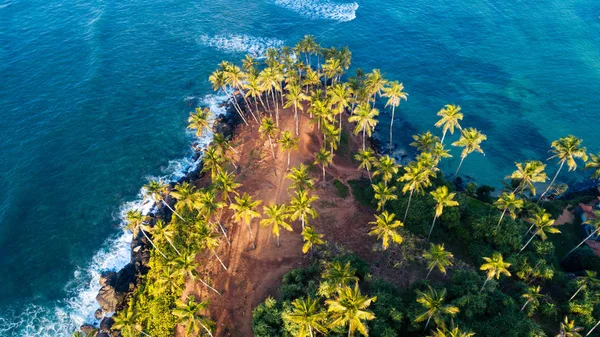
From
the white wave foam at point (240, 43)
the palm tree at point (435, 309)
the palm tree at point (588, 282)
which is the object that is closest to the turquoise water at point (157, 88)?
the white wave foam at point (240, 43)

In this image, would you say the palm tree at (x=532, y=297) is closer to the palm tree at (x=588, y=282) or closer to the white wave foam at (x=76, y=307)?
the palm tree at (x=588, y=282)

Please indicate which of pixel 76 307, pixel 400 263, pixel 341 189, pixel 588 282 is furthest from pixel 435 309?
pixel 76 307

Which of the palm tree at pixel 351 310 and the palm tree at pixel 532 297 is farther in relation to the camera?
the palm tree at pixel 532 297

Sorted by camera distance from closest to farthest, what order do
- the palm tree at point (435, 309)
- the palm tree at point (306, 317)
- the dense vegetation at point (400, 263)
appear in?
the palm tree at point (306, 317), the palm tree at point (435, 309), the dense vegetation at point (400, 263)

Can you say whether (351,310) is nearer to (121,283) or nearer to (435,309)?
(435,309)

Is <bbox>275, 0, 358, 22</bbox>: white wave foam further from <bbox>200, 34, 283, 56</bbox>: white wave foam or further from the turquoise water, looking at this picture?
<bbox>200, 34, 283, 56</bbox>: white wave foam

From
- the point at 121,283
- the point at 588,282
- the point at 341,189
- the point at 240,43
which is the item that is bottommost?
the point at 121,283

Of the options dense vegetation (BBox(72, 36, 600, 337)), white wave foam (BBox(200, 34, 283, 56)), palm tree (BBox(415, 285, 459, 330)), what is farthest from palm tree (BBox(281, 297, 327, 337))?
white wave foam (BBox(200, 34, 283, 56))
